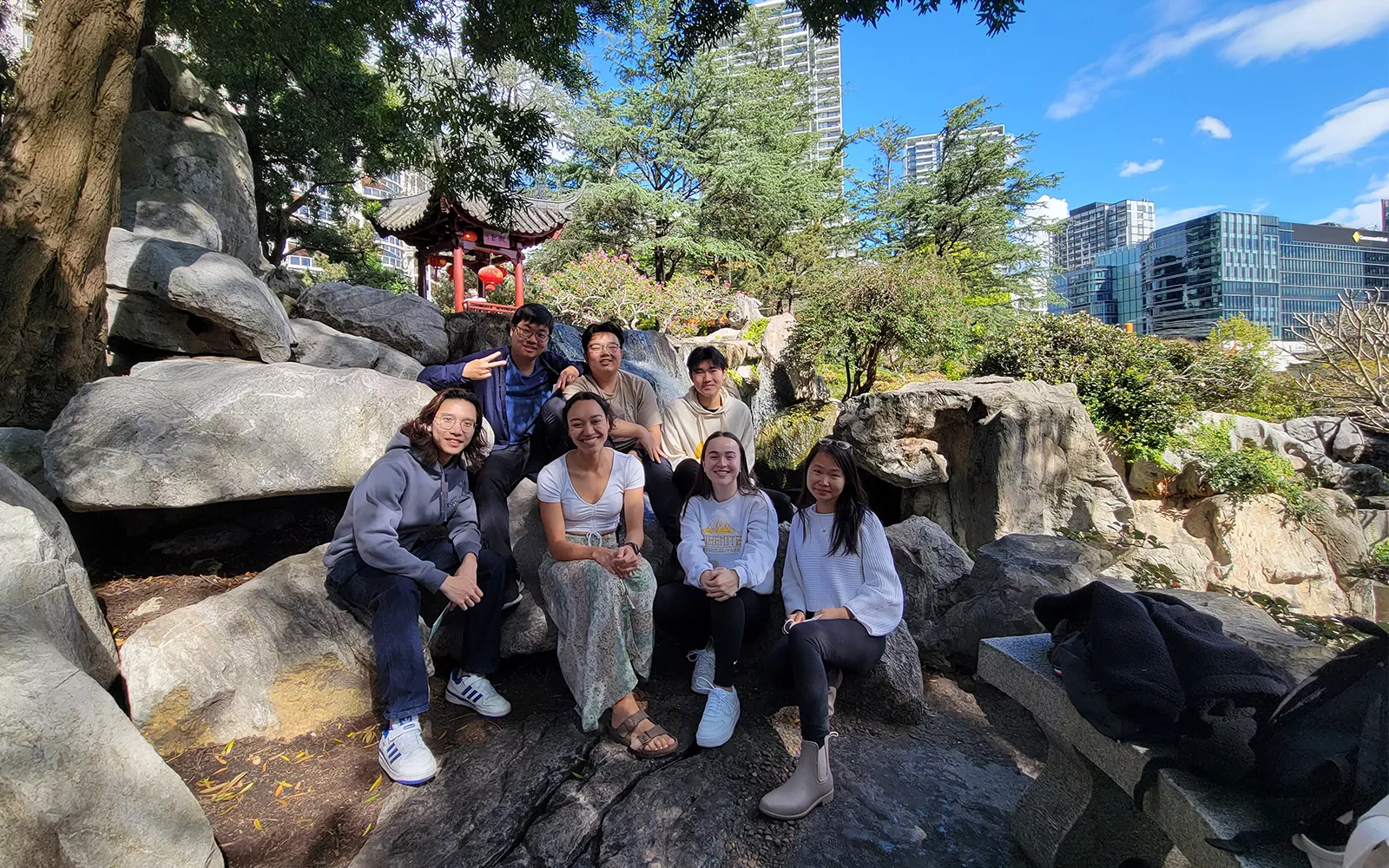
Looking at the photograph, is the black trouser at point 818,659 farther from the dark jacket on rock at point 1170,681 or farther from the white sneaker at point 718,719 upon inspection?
the dark jacket on rock at point 1170,681

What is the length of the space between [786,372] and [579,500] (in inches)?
347

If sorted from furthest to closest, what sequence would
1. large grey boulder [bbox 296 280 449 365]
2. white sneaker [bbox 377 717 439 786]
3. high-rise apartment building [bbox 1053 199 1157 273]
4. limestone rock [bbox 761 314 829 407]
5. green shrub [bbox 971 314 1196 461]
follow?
1. high-rise apartment building [bbox 1053 199 1157 273]
2. limestone rock [bbox 761 314 829 407]
3. green shrub [bbox 971 314 1196 461]
4. large grey boulder [bbox 296 280 449 365]
5. white sneaker [bbox 377 717 439 786]

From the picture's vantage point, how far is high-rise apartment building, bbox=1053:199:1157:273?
226 ft

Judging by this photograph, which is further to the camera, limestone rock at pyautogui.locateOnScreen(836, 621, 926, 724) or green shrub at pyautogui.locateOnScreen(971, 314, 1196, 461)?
green shrub at pyautogui.locateOnScreen(971, 314, 1196, 461)

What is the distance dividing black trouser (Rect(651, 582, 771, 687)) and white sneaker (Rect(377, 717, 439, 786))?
1002 millimetres

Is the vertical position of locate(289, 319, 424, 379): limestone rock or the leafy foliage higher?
the leafy foliage

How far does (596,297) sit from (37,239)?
10.6m

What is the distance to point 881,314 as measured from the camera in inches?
387

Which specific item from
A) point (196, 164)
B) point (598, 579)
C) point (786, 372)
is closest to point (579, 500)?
point (598, 579)

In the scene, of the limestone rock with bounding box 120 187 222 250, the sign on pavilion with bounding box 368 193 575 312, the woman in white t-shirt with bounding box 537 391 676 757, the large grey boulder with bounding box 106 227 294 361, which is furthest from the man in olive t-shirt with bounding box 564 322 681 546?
the sign on pavilion with bounding box 368 193 575 312

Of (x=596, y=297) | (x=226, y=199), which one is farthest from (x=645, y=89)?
(x=226, y=199)

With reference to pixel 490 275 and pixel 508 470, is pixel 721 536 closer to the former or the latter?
pixel 508 470

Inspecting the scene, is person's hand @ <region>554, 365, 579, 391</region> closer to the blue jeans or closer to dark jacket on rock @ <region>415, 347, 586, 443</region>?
dark jacket on rock @ <region>415, 347, 586, 443</region>

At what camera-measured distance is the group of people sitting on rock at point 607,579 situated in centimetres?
248
